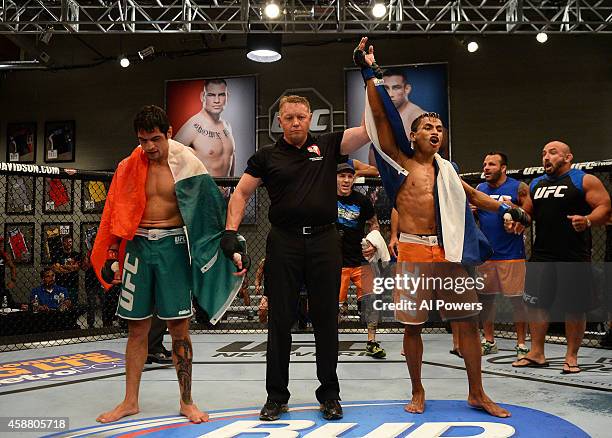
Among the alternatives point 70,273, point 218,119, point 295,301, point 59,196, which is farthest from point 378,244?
point 59,196

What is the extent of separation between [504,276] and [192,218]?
106 inches

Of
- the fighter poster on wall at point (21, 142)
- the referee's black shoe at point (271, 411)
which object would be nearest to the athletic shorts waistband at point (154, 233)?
the referee's black shoe at point (271, 411)

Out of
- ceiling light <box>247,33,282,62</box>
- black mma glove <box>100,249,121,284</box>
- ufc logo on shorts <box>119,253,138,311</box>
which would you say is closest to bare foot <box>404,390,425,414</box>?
ufc logo on shorts <box>119,253,138,311</box>

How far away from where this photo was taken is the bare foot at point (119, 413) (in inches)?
102

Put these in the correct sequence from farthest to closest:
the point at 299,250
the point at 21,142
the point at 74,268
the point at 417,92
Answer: the point at 21,142, the point at 417,92, the point at 74,268, the point at 299,250

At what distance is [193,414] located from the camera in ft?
8.55

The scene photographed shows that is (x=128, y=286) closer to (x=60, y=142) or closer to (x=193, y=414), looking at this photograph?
(x=193, y=414)

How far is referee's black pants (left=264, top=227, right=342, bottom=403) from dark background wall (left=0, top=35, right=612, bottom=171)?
7.49 m

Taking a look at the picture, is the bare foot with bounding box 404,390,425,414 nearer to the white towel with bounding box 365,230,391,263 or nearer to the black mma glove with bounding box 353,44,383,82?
the white towel with bounding box 365,230,391,263

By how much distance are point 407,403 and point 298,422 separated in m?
0.67

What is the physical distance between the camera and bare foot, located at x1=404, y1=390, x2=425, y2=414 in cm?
270

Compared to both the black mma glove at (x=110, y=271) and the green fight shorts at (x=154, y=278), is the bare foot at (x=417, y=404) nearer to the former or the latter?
the green fight shorts at (x=154, y=278)

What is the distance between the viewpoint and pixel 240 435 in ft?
7.71

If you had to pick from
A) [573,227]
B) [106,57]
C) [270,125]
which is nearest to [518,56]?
[270,125]
